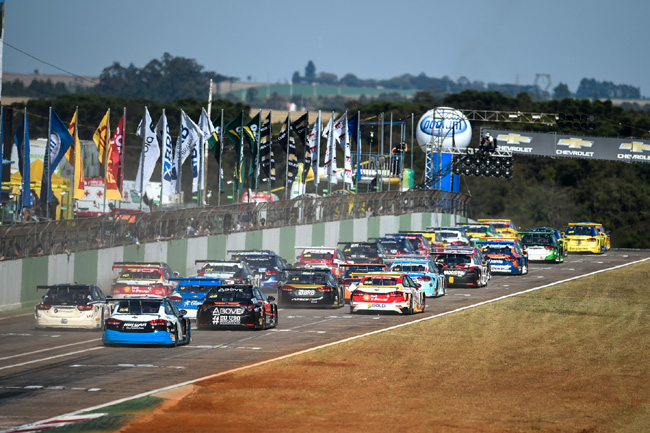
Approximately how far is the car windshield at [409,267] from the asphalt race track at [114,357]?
2.18 m

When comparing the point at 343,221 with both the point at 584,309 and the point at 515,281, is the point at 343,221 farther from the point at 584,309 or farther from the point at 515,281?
the point at 584,309

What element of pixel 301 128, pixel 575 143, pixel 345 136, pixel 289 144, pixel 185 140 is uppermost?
pixel 575 143

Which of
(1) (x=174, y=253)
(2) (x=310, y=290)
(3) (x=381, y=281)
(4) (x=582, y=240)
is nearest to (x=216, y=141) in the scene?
(1) (x=174, y=253)

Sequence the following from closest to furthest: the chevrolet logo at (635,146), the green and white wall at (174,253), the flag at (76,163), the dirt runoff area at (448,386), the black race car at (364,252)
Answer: the dirt runoff area at (448,386) → the green and white wall at (174,253) → the flag at (76,163) → the black race car at (364,252) → the chevrolet logo at (635,146)

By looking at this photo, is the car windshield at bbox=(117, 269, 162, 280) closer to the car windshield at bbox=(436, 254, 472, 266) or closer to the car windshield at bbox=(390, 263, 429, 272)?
the car windshield at bbox=(390, 263, 429, 272)

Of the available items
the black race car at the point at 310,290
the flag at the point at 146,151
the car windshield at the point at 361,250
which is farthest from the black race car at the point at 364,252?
the black race car at the point at 310,290

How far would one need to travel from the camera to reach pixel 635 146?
8831cm

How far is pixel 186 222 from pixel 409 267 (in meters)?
13.0

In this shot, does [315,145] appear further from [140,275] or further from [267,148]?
[140,275]

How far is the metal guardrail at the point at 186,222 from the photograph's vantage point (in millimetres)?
37656

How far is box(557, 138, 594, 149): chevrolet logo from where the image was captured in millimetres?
90062

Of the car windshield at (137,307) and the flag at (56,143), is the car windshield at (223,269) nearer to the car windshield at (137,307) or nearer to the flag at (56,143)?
the flag at (56,143)

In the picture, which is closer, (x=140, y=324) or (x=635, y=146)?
(x=140, y=324)

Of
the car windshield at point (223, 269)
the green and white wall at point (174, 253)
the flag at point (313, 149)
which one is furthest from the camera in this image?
the flag at point (313, 149)
